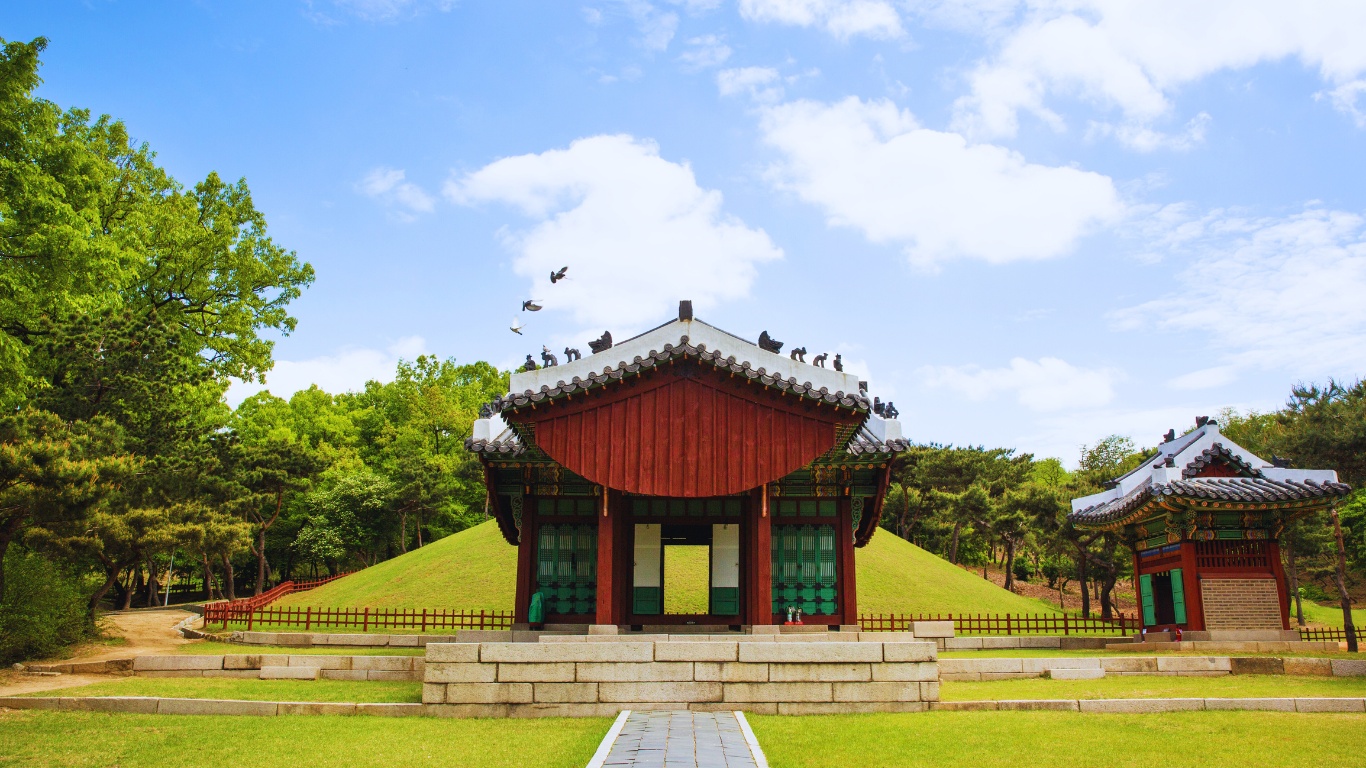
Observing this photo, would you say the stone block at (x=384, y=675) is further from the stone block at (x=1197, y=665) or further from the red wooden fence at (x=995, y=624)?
the stone block at (x=1197, y=665)

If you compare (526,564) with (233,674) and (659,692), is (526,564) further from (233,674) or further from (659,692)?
(659,692)

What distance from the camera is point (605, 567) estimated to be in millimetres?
14500

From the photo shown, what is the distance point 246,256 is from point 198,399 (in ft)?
20.4

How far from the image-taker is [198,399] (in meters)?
35.0

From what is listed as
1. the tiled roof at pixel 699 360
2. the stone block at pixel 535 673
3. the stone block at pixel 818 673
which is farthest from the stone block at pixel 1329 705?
the stone block at pixel 535 673

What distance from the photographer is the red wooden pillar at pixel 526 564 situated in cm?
1842

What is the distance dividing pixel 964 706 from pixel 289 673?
40.3ft

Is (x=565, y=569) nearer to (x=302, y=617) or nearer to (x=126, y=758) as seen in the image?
(x=126, y=758)

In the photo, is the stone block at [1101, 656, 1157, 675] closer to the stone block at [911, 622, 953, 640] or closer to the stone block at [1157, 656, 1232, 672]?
the stone block at [1157, 656, 1232, 672]

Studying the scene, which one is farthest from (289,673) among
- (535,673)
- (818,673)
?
(818,673)

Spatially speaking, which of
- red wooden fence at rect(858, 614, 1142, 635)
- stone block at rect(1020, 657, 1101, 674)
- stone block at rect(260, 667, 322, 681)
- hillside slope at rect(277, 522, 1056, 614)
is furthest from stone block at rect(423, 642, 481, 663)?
hillside slope at rect(277, 522, 1056, 614)

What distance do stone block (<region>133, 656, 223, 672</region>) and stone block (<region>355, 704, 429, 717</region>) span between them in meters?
6.82

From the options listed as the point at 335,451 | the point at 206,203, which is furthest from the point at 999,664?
the point at 335,451

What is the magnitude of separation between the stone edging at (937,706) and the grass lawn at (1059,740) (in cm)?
33
